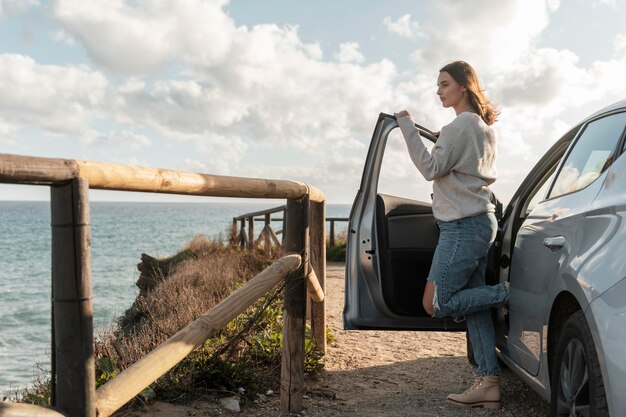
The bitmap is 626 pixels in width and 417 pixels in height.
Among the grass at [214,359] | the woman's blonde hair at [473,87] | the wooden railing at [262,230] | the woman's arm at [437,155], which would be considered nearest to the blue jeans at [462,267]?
the woman's arm at [437,155]

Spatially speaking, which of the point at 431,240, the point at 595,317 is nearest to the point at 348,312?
the point at 431,240

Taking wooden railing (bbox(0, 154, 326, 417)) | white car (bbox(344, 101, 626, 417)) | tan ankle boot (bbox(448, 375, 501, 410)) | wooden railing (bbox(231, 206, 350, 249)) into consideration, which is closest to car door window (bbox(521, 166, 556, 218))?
white car (bbox(344, 101, 626, 417))

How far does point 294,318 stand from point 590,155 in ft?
6.39

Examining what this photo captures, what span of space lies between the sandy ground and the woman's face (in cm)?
192

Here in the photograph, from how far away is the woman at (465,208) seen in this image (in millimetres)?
4027

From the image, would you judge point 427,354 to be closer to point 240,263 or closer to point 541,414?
point 541,414

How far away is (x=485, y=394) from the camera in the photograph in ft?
13.9

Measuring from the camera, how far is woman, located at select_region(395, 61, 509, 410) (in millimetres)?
4027

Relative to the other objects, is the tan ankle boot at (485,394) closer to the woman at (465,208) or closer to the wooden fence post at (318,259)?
the woman at (465,208)

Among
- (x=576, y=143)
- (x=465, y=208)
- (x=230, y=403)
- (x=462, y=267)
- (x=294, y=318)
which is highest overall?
(x=576, y=143)

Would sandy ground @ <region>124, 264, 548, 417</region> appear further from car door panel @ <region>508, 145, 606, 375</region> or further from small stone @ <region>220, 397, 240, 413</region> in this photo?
car door panel @ <region>508, 145, 606, 375</region>

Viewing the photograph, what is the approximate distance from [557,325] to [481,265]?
0.93 m

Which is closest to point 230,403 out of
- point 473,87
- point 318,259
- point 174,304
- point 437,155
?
point 318,259

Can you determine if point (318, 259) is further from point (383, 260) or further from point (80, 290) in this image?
point (80, 290)
